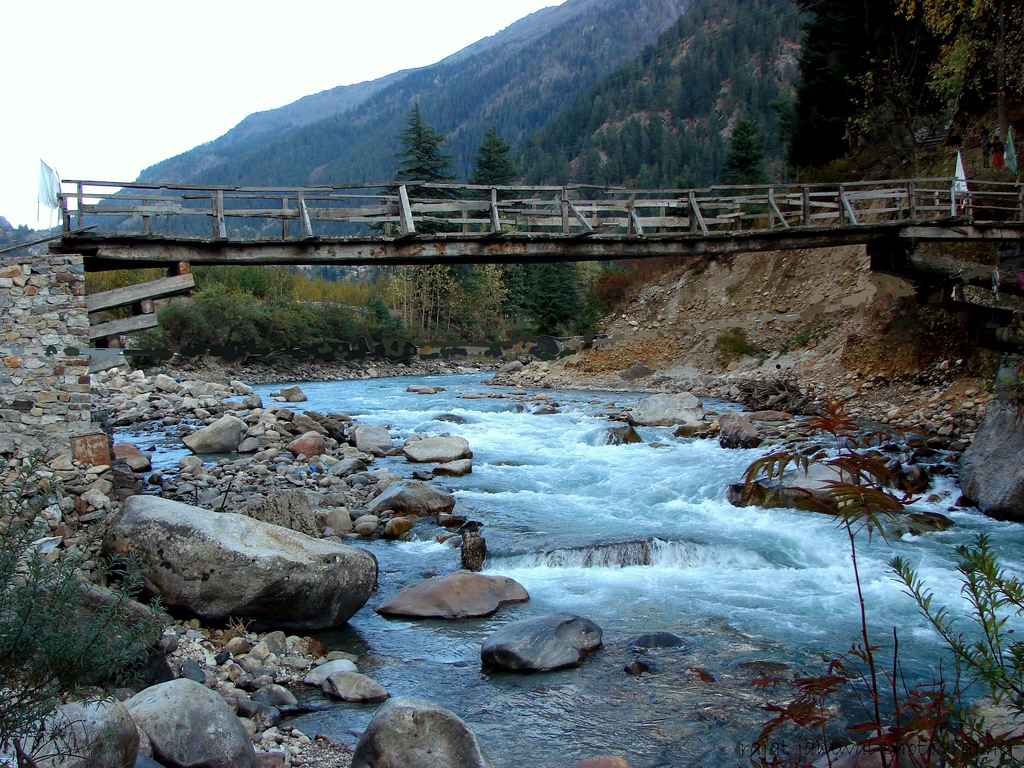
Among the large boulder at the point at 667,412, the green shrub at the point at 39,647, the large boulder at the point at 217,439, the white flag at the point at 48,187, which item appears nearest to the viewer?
the green shrub at the point at 39,647

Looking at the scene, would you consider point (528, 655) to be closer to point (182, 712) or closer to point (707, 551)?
point (182, 712)

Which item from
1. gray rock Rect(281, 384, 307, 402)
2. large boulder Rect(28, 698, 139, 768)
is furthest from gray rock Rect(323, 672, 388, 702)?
gray rock Rect(281, 384, 307, 402)

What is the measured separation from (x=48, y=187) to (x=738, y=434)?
40.7ft

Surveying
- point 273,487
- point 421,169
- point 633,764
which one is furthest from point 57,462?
point 421,169

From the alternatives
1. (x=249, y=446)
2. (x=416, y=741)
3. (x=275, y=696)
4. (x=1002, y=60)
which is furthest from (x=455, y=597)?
(x=1002, y=60)

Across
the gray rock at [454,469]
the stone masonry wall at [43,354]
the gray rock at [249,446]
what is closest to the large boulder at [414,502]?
the gray rock at [454,469]

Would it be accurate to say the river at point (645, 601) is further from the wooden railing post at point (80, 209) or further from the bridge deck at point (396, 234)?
the wooden railing post at point (80, 209)

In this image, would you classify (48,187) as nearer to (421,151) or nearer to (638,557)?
(638,557)

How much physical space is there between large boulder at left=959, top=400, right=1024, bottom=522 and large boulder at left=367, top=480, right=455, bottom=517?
750 cm

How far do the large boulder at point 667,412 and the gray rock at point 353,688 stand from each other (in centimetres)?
1299

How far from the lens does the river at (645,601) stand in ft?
18.3

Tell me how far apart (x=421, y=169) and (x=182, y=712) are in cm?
5228

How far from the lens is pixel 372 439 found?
54.8ft

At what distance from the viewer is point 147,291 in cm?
1094
